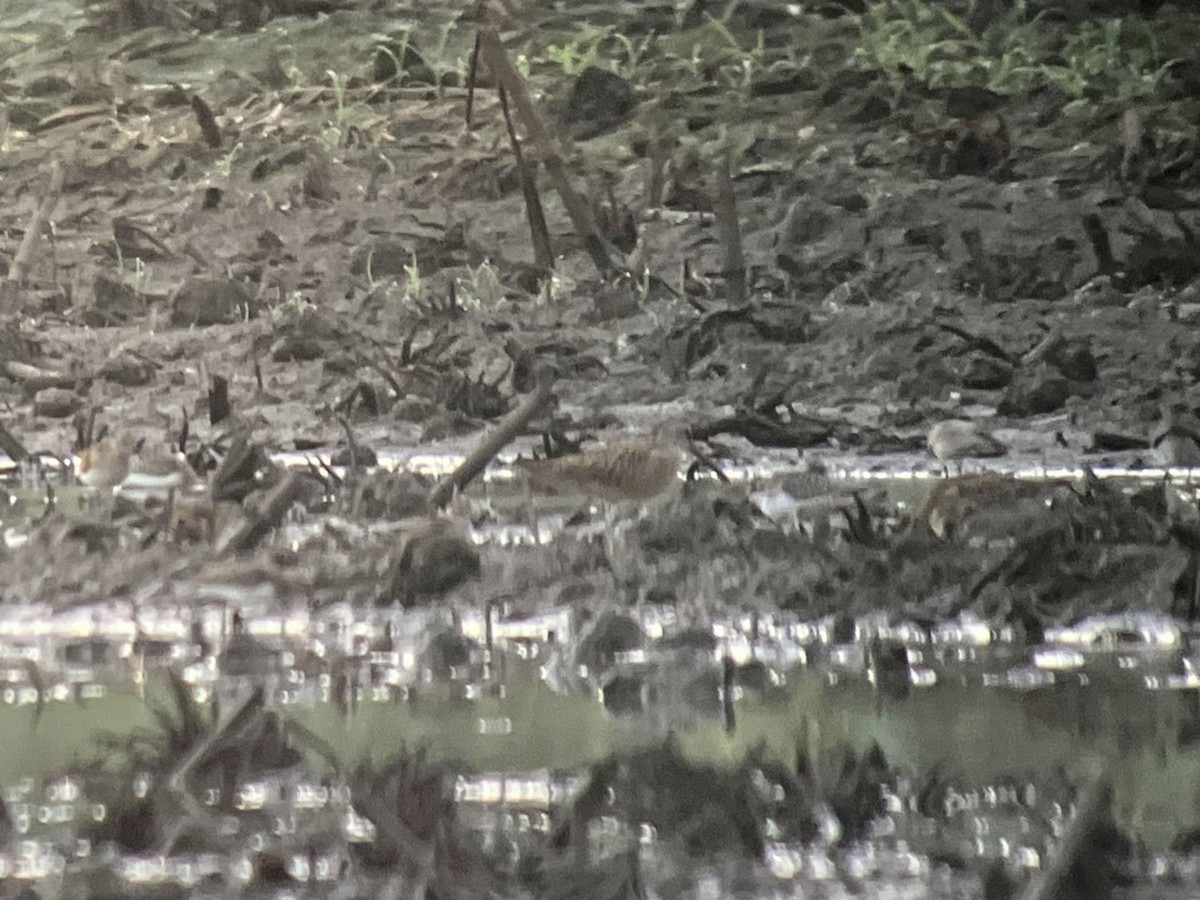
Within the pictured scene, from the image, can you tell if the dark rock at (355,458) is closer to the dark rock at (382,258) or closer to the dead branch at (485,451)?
the dead branch at (485,451)

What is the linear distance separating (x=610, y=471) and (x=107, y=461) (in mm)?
477

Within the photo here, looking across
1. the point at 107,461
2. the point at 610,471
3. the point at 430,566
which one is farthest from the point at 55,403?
the point at 610,471

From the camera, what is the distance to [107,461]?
1280 mm

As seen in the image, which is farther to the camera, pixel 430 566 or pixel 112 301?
pixel 112 301

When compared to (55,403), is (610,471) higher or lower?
lower

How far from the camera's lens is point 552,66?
1341mm

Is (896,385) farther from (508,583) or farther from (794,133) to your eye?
(508,583)

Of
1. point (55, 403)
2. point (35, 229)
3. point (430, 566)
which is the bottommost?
point (430, 566)

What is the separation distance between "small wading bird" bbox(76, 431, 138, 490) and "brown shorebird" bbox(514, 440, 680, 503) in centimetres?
37

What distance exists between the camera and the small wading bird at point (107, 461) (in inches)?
50.1

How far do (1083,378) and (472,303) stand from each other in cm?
58

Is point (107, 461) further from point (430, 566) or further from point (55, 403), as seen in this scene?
point (430, 566)

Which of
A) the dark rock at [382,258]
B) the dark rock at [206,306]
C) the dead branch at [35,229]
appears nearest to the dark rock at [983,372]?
the dark rock at [382,258]

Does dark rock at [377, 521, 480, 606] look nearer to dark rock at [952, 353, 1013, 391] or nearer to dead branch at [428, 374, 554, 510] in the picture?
dead branch at [428, 374, 554, 510]
